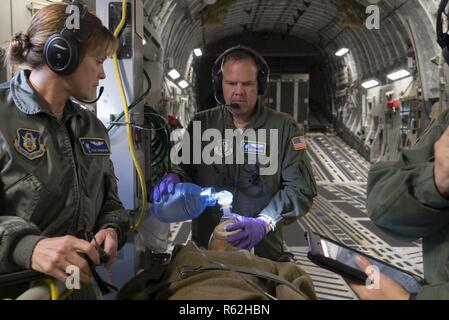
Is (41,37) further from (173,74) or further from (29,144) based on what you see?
(173,74)

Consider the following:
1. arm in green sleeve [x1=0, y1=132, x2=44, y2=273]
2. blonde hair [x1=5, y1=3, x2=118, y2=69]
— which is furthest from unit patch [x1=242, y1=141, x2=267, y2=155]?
arm in green sleeve [x1=0, y1=132, x2=44, y2=273]

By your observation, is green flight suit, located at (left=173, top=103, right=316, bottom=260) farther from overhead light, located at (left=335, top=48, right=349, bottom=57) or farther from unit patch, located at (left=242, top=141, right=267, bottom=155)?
overhead light, located at (left=335, top=48, right=349, bottom=57)

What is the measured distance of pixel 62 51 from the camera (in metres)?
1.34

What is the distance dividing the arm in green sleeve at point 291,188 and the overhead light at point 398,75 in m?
6.23

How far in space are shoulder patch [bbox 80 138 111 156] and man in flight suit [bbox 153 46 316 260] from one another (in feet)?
1.81

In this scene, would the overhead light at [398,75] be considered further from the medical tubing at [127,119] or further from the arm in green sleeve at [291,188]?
the medical tubing at [127,119]

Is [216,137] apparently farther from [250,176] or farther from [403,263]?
[403,263]

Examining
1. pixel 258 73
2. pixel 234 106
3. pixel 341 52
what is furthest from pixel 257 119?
pixel 341 52

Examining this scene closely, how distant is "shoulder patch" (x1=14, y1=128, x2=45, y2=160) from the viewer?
1.28m

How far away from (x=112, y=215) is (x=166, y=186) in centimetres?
55

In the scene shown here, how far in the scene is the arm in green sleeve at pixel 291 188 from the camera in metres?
2.03

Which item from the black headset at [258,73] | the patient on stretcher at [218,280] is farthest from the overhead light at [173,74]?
the patient on stretcher at [218,280]

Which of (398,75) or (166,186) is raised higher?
(398,75)

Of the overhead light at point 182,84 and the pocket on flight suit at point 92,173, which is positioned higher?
the overhead light at point 182,84
